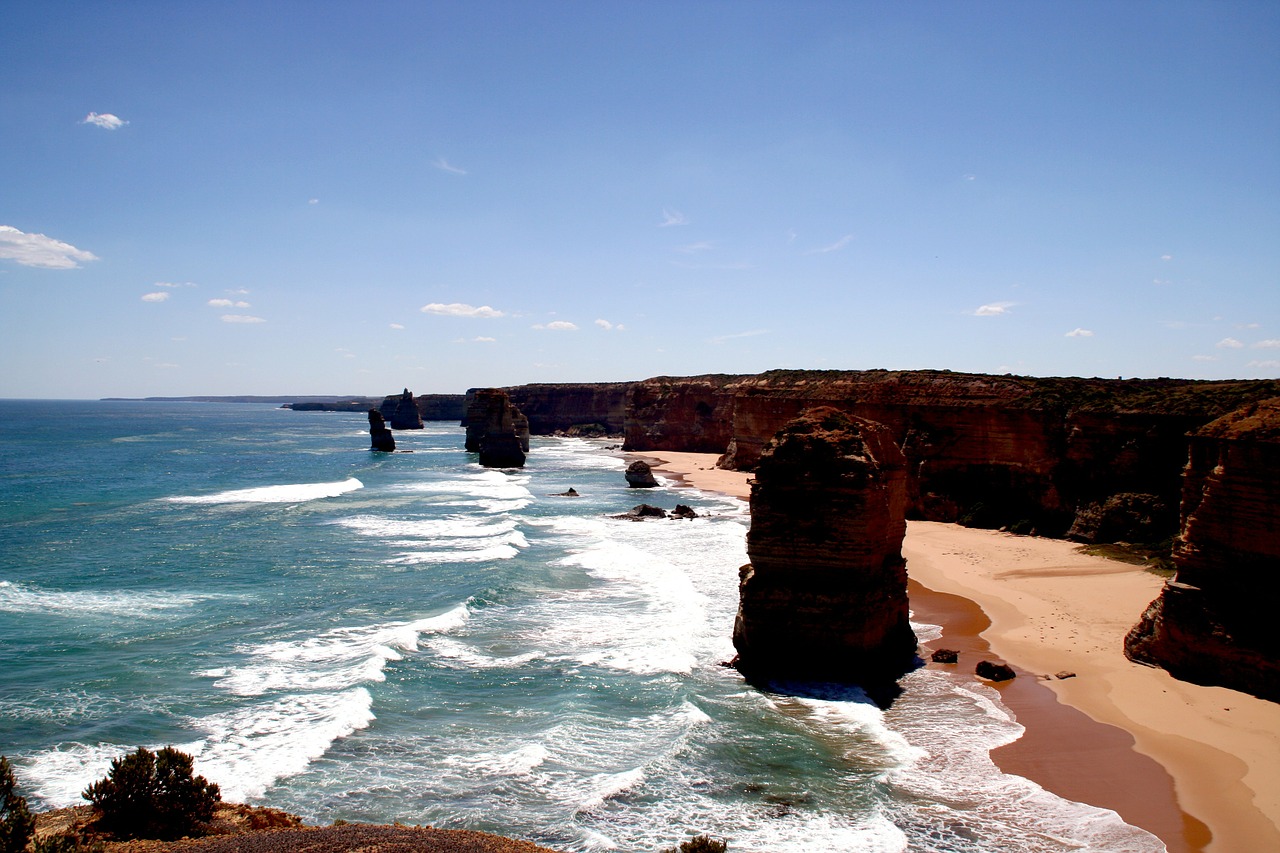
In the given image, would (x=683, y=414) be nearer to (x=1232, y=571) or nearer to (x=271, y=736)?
(x=1232, y=571)

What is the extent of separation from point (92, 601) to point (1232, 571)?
30.6 metres

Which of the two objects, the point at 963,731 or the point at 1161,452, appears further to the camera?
the point at 1161,452

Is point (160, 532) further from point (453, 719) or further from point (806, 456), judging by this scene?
point (806, 456)

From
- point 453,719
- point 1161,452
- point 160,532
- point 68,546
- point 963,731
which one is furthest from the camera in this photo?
point 160,532

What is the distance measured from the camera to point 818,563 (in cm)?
1706

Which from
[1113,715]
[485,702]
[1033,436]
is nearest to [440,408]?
[1033,436]

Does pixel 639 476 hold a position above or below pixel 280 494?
above

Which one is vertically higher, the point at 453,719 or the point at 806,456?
the point at 806,456

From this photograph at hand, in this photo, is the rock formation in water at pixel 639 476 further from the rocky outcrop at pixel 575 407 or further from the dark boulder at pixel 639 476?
the rocky outcrop at pixel 575 407

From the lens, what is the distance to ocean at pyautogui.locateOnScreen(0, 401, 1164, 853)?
12.5m

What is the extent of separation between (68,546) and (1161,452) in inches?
1775

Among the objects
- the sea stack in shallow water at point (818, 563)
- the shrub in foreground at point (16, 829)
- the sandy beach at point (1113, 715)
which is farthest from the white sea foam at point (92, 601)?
the sandy beach at point (1113, 715)

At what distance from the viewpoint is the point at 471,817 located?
40.6 feet

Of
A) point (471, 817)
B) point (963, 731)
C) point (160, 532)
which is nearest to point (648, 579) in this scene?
point (963, 731)
